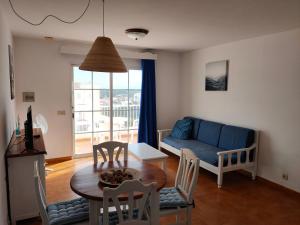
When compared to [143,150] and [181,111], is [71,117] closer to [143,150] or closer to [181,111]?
[143,150]

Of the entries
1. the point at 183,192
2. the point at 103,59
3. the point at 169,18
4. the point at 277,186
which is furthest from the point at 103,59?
the point at 277,186

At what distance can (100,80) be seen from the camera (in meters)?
4.88

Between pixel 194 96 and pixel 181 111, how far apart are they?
62cm

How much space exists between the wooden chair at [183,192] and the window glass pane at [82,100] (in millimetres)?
2926

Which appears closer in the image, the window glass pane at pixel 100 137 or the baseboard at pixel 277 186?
the baseboard at pixel 277 186

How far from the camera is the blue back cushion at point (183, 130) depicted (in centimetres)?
488

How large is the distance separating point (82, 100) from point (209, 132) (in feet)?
8.42

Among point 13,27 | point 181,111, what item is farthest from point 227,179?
point 13,27

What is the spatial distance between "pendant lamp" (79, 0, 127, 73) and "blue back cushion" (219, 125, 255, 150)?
2.64 m

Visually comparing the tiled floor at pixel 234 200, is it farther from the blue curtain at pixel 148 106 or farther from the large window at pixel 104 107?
the blue curtain at pixel 148 106

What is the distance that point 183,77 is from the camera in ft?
18.4

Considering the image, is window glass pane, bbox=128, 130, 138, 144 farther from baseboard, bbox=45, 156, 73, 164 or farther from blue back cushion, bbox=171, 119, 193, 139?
baseboard, bbox=45, 156, 73, 164

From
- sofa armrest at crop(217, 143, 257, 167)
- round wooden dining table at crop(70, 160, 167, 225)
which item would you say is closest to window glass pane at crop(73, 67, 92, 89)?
round wooden dining table at crop(70, 160, 167, 225)

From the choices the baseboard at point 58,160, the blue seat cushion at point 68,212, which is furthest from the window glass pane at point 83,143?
the blue seat cushion at point 68,212
